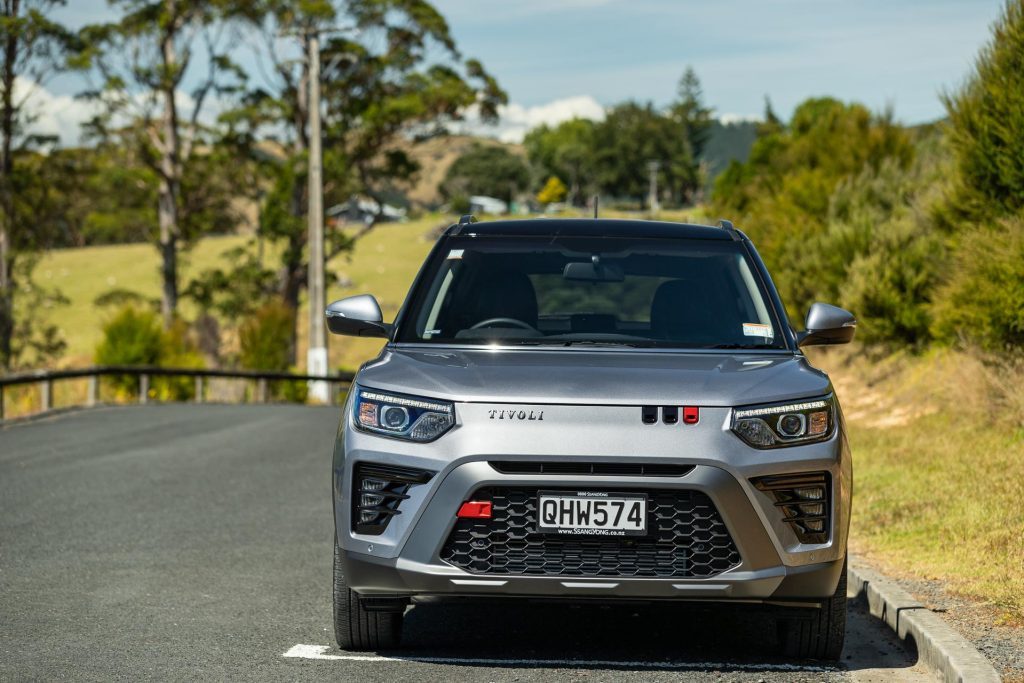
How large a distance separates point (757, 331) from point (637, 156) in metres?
147

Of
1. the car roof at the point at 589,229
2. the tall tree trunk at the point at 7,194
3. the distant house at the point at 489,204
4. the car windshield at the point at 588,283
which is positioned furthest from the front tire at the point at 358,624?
the distant house at the point at 489,204

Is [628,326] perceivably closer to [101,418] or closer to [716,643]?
[716,643]

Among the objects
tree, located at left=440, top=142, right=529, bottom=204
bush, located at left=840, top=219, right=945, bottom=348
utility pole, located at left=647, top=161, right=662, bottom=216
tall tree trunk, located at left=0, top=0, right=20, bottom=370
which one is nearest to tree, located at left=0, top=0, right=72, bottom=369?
tall tree trunk, located at left=0, top=0, right=20, bottom=370

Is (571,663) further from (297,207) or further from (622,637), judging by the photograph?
(297,207)

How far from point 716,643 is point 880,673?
801 millimetres

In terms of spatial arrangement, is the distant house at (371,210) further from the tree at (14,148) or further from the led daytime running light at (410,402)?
the led daytime running light at (410,402)

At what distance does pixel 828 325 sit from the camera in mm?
6367

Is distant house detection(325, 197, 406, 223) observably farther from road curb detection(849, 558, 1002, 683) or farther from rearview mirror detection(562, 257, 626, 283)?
rearview mirror detection(562, 257, 626, 283)

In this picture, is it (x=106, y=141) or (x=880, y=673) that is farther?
(x=106, y=141)

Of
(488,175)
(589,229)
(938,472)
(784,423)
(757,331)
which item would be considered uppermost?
(488,175)

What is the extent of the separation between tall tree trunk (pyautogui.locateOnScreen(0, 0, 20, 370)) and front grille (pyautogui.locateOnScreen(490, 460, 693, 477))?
39.7m

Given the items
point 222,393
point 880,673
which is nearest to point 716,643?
point 880,673

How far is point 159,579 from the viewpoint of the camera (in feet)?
25.8

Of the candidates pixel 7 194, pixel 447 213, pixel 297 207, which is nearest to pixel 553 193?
pixel 447 213
